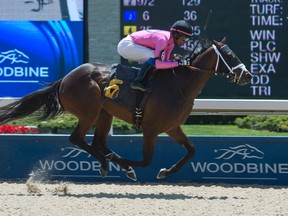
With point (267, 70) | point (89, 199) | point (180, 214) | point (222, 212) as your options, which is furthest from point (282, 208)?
point (267, 70)

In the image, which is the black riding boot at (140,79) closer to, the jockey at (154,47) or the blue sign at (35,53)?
the jockey at (154,47)

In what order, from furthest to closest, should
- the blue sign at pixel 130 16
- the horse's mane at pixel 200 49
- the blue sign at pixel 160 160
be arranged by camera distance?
the blue sign at pixel 130 16
the blue sign at pixel 160 160
the horse's mane at pixel 200 49

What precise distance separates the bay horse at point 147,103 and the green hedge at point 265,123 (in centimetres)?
532

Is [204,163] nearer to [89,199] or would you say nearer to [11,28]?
[89,199]

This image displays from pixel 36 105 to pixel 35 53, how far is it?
200 centimetres

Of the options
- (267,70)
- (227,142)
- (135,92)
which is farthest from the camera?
(267,70)

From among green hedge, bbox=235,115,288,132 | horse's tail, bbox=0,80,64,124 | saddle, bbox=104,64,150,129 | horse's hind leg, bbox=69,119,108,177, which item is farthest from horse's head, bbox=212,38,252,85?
green hedge, bbox=235,115,288,132

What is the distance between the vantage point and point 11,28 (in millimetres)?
10734

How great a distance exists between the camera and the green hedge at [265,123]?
13.7 m

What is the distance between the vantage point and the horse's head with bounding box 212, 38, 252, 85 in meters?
8.38

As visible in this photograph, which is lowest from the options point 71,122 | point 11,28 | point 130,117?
point 71,122

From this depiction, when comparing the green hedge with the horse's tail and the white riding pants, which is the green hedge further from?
the horse's tail

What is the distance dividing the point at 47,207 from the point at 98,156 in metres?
1.63

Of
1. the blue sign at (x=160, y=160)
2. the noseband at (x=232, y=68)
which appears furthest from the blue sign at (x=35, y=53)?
the noseband at (x=232, y=68)
